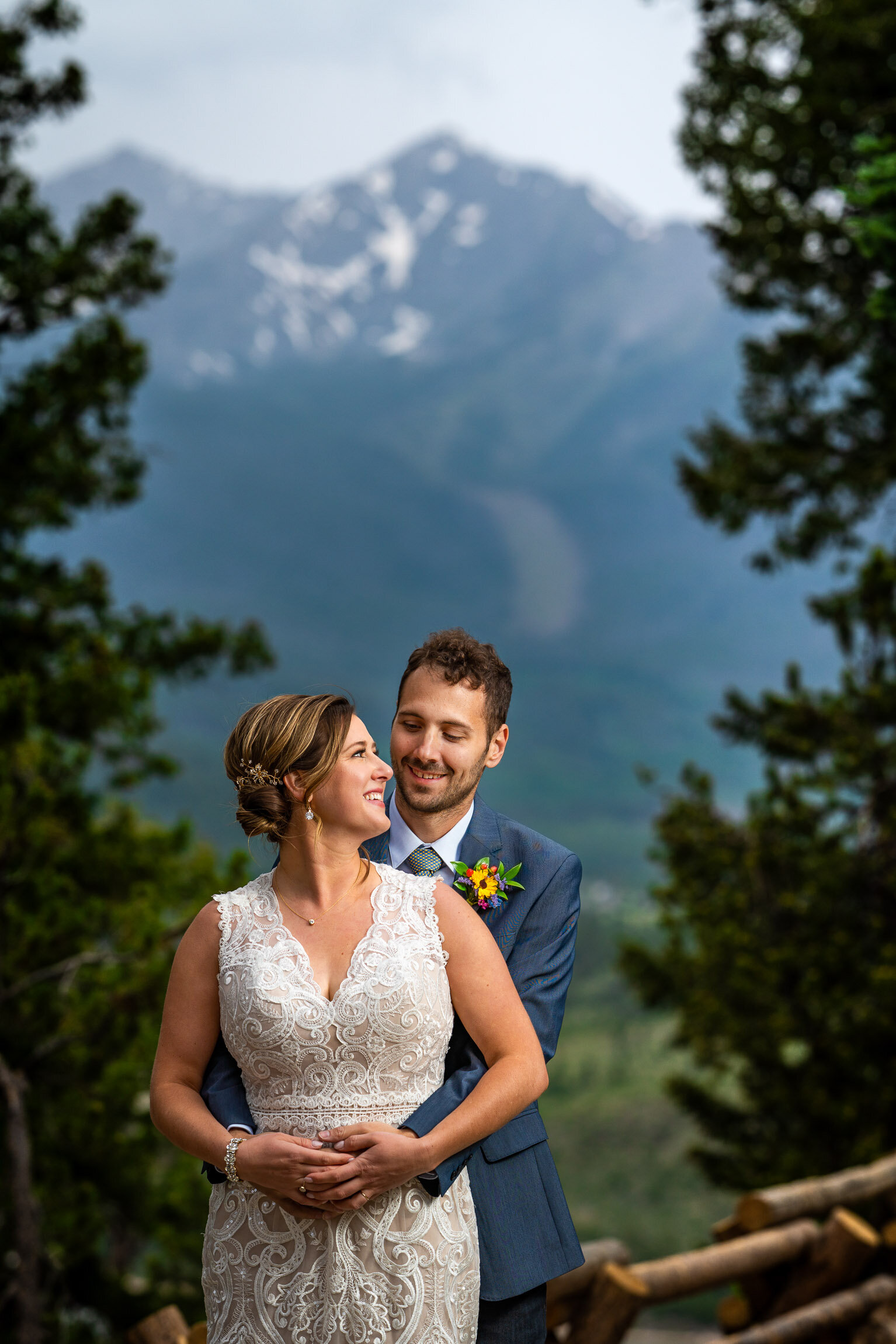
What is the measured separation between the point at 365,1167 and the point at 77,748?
6.53 metres

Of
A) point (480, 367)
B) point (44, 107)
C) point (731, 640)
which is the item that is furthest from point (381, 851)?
point (480, 367)

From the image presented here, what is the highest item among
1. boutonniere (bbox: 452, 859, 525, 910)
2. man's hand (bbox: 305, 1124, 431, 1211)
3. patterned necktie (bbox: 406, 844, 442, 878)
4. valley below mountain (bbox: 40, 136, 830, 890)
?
valley below mountain (bbox: 40, 136, 830, 890)

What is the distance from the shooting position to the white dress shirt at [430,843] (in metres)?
2.38

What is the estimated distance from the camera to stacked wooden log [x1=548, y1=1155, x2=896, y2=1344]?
4.28m

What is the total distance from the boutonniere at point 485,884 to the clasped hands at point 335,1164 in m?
0.46

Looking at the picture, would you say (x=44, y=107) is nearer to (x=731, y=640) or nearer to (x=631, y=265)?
(x=731, y=640)

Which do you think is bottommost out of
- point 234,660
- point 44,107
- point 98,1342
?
point 98,1342

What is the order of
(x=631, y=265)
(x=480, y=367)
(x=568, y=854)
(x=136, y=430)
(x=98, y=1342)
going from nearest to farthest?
(x=568, y=854), (x=98, y=1342), (x=136, y=430), (x=480, y=367), (x=631, y=265)

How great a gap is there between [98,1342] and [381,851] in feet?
20.7

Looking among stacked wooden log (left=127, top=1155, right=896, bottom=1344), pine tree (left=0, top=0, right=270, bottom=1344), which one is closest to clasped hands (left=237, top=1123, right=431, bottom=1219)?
stacked wooden log (left=127, top=1155, right=896, bottom=1344)

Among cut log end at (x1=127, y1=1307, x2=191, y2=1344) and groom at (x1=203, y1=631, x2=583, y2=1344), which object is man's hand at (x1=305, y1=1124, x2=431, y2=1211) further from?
cut log end at (x1=127, y1=1307, x2=191, y2=1344)

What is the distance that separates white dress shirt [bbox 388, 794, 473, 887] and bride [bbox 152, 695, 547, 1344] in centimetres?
13

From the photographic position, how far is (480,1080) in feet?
6.98

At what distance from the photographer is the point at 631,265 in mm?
164750
